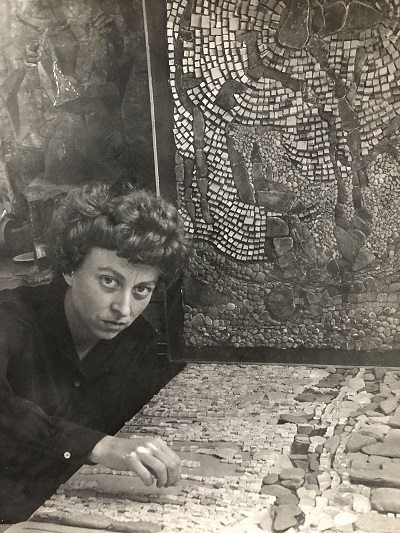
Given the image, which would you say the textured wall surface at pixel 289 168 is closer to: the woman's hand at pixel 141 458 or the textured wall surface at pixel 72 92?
the textured wall surface at pixel 72 92

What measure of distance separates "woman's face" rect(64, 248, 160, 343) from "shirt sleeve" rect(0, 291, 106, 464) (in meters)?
0.19

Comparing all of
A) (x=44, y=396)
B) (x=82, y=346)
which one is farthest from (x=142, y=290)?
(x=44, y=396)

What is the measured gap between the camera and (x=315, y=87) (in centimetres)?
244

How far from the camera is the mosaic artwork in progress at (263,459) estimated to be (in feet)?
6.78

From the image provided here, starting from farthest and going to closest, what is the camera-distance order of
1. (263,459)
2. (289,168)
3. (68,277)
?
1. (289,168)
2. (263,459)
3. (68,277)

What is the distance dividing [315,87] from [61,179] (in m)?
1.08

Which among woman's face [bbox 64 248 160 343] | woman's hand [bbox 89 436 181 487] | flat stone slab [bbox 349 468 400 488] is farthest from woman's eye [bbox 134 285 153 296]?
flat stone slab [bbox 349 468 400 488]

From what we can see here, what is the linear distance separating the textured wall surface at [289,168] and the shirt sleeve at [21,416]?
2.62 feet

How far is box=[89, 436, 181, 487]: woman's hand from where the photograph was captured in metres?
2.09

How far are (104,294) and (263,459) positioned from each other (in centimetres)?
86

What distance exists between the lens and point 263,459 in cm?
234

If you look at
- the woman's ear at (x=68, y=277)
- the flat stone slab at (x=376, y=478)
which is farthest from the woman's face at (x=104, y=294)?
the flat stone slab at (x=376, y=478)

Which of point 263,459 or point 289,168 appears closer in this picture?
point 263,459

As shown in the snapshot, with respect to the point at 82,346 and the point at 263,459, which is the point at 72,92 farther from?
the point at 263,459
